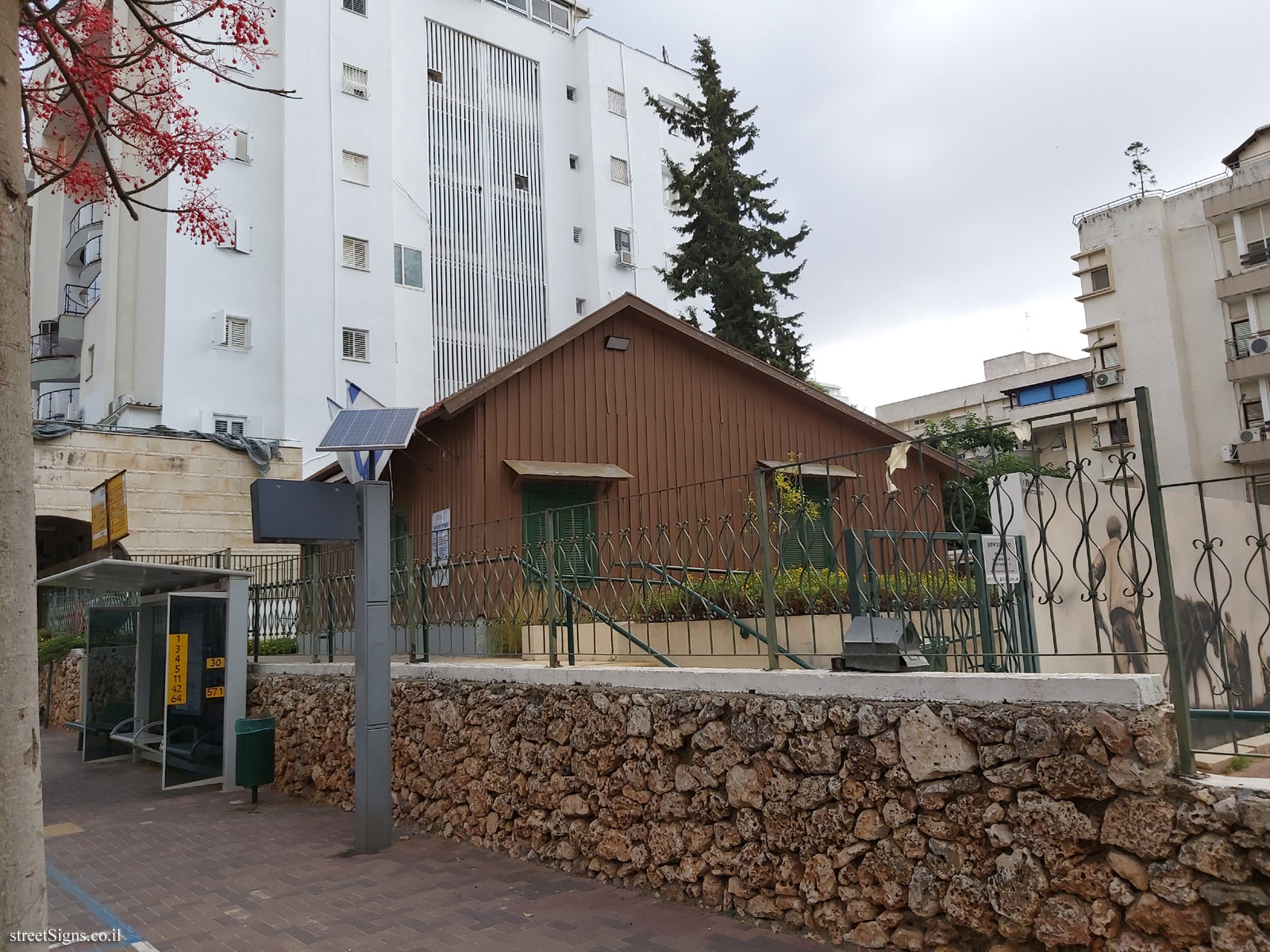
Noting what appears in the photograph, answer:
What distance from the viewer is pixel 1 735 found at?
296 cm

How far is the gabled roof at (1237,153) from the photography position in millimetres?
31203

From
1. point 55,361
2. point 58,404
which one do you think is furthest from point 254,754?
point 55,361

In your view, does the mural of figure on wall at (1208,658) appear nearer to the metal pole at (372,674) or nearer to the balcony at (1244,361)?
the metal pole at (372,674)

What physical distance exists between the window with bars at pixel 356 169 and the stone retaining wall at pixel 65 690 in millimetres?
16090

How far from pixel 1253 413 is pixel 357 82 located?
103 feet

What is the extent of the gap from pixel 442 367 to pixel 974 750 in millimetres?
27329

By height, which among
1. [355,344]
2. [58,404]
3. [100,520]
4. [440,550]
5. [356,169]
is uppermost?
[356,169]

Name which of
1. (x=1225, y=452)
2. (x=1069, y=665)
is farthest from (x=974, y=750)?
(x=1225, y=452)

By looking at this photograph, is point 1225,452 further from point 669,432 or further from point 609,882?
point 609,882

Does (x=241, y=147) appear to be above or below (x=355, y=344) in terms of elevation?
above

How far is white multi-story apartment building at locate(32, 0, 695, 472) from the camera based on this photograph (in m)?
24.8

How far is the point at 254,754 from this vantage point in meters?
9.37

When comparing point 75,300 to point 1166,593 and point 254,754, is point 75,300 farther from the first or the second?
point 1166,593

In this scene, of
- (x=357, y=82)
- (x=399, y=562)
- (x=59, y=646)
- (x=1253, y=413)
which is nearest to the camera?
(x=399, y=562)
